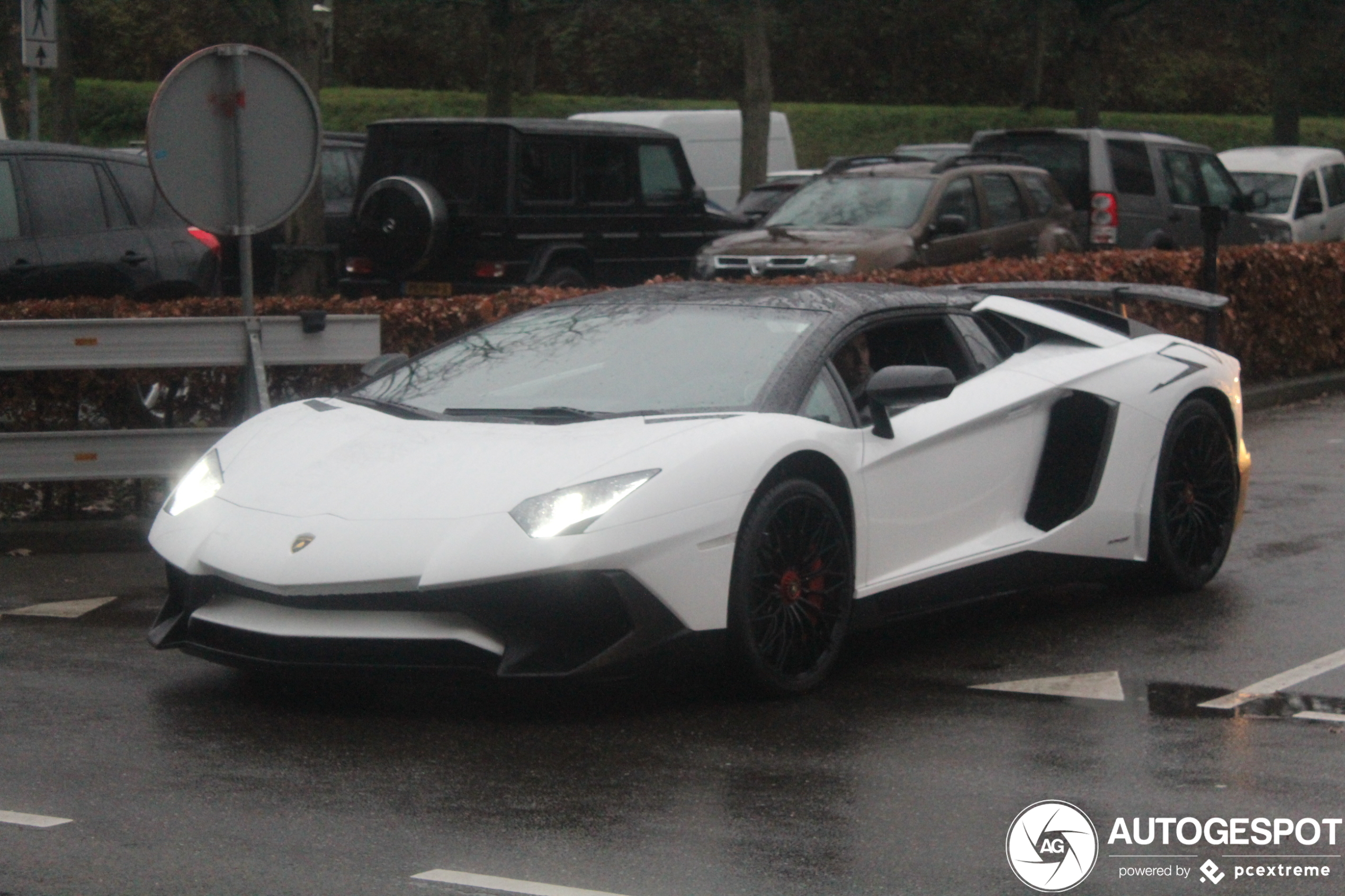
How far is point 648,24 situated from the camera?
59.1 m

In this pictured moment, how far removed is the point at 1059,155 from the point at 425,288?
288 inches

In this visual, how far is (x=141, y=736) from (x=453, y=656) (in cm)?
91

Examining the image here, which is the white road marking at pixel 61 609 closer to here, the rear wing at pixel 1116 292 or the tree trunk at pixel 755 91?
the rear wing at pixel 1116 292

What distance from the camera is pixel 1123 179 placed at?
2009 cm

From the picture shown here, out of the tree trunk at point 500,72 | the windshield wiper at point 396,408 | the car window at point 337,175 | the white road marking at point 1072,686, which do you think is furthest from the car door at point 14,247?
the tree trunk at point 500,72

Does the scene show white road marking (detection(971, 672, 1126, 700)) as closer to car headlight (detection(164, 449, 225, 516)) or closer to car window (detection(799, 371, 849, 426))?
car window (detection(799, 371, 849, 426))

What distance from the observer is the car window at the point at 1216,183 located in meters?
21.1

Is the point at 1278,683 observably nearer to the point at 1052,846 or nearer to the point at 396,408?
the point at 1052,846

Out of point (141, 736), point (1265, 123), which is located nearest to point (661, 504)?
point (141, 736)

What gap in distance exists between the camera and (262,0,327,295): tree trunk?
1362 cm

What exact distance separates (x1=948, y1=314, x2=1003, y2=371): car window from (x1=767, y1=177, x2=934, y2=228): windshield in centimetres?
951

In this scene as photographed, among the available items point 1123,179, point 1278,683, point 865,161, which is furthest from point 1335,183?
point 1278,683

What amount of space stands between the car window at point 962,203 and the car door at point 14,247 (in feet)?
26.4

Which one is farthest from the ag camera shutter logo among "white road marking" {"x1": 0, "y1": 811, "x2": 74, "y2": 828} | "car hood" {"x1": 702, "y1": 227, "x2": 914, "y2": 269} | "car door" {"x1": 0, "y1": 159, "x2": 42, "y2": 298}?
"car hood" {"x1": 702, "y1": 227, "x2": 914, "y2": 269}
